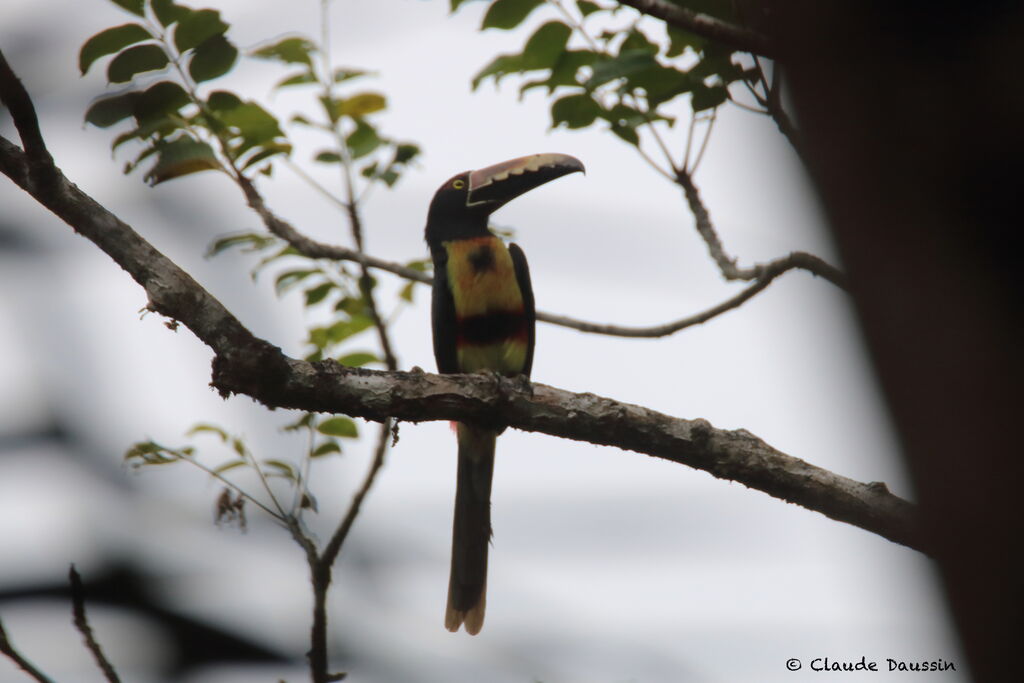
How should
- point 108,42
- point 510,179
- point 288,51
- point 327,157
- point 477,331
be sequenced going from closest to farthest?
point 108,42
point 288,51
point 327,157
point 477,331
point 510,179

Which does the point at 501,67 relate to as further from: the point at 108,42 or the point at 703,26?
the point at 108,42

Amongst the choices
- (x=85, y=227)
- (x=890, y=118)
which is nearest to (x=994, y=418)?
(x=890, y=118)

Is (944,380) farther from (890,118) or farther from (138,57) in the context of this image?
(138,57)

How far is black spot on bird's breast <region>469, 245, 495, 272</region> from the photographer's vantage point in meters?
5.34

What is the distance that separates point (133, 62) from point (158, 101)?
0.17 meters

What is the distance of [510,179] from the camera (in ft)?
18.9

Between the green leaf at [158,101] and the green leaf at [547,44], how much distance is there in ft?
4.25

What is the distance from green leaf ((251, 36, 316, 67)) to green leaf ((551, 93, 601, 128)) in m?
1.29

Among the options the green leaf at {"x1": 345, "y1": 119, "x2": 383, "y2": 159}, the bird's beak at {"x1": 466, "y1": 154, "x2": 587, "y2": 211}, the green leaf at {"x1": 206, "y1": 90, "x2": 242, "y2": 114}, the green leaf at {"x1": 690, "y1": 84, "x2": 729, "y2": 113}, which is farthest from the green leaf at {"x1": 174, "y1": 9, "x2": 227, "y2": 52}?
the bird's beak at {"x1": 466, "y1": 154, "x2": 587, "y2": 211}

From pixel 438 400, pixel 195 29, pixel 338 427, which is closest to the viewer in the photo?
pixel 438 400

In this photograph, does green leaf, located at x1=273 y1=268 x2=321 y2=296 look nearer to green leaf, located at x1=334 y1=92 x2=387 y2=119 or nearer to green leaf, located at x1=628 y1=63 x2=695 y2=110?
green leaf, located at x1=334 y1=92 x2=387 y2=119

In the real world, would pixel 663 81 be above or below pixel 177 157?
above

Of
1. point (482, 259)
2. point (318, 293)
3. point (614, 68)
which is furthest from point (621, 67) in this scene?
point (482, 259)

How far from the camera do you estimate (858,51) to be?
48.1 inches
